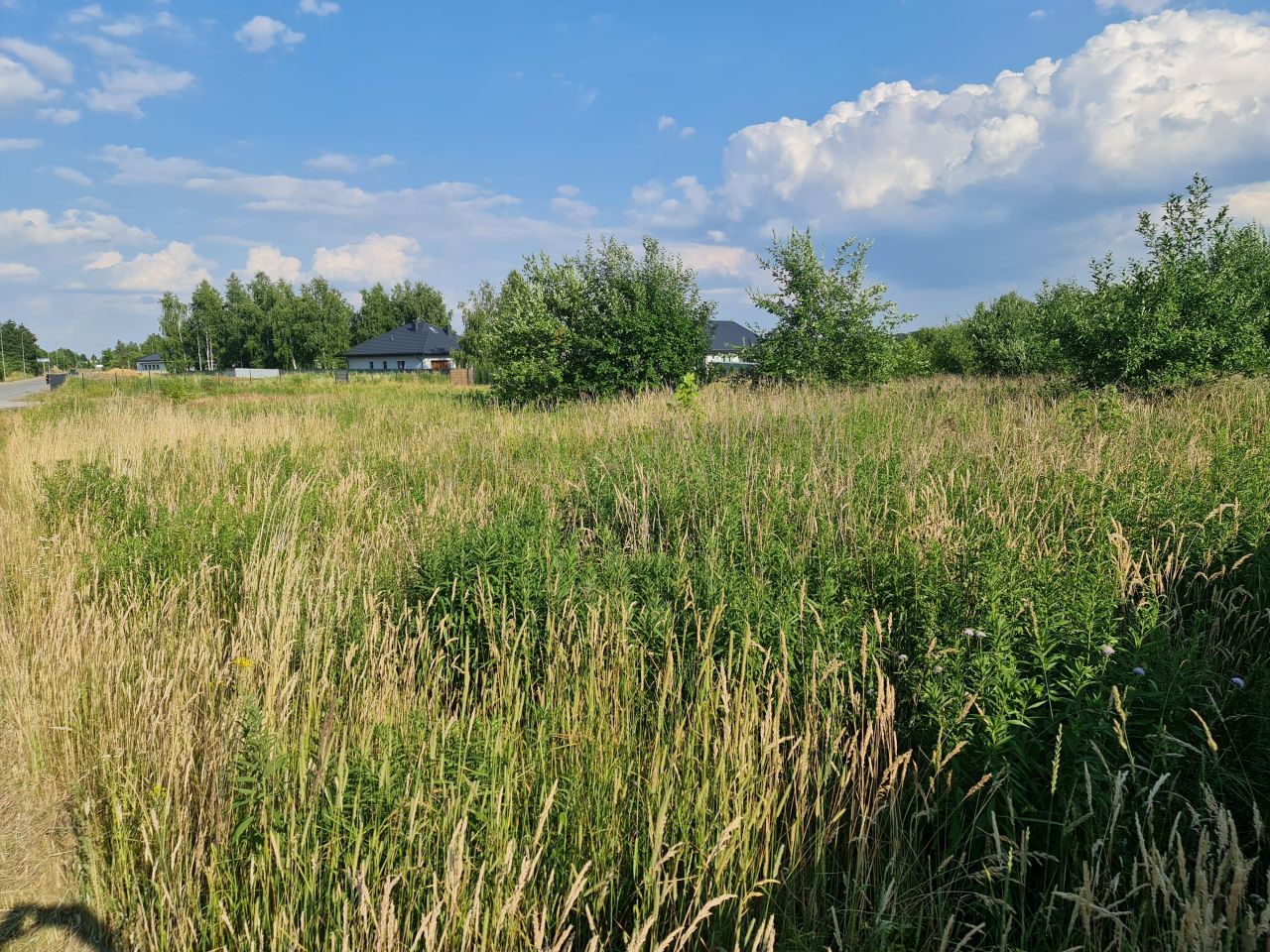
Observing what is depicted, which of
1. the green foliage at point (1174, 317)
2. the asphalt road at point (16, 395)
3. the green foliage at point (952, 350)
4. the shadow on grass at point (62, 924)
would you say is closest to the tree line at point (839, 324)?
the green foliage at point (1174, 317)

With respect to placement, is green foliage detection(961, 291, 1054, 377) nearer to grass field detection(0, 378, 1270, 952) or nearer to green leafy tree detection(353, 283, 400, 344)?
grass field detection(0, 378, 1270, 952)

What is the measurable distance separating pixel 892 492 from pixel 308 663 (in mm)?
3901

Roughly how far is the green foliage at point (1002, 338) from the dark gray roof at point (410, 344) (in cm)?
5667

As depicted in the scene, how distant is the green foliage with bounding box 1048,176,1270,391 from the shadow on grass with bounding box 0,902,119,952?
508 inches

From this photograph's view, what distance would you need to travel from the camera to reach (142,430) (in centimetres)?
1134

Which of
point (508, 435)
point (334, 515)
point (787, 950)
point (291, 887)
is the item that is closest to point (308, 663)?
point (291, 887)

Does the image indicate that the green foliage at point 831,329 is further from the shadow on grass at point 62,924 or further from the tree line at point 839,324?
the shadow on grass at point 62,924

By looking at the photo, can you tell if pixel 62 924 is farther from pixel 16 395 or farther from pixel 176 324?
pixel 176 324

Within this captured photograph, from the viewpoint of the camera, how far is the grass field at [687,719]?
2.09 metres

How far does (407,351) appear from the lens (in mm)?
75312

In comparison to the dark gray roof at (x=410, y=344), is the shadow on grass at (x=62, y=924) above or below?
below

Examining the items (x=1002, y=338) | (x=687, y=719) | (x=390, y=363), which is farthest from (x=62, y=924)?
(x=390, y=363)

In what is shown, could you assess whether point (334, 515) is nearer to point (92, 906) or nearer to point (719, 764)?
point (92, 906)

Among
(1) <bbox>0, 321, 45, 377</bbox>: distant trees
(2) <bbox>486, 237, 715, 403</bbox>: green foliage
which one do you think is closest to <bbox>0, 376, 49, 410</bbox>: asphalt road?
(2) <bbox>486, 237, 715, 403</bbox>: green foliage
